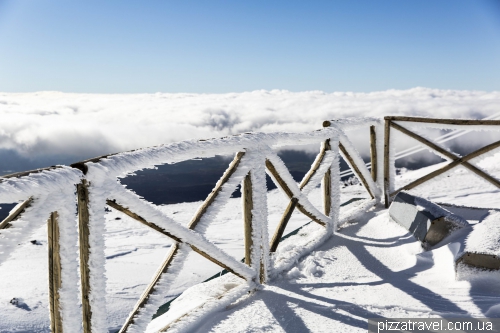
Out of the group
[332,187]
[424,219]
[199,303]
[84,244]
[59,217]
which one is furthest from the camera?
[332,187]

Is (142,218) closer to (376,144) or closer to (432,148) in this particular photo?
(376,144)

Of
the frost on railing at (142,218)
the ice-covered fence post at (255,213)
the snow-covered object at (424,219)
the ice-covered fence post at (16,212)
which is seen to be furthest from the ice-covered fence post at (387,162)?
the ice-covered fence post at (16,212)

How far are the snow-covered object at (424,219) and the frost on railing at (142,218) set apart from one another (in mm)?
983

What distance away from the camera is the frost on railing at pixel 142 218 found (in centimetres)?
181

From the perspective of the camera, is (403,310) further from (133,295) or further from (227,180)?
(133,295)

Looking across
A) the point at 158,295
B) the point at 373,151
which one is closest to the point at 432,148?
the point at 373,151

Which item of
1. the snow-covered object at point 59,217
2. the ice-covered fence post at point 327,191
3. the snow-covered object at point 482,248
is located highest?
the snow-covered object at point 59,217

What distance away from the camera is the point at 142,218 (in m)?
2.33

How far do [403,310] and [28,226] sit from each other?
237 cm

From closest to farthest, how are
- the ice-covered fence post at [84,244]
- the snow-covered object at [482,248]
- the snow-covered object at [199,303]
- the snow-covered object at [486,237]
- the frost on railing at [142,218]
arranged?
1. the frost on railing at [142,218]
2. the ice-covered fence post at [84,244]
3. the snow-covered object at [199,303]
4. the snow-covered object at [482,248]
5. the snow-covered object at [486,237]

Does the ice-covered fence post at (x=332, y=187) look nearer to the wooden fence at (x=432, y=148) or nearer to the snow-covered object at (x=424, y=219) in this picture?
the snow-covered object at (x=424, y=219)

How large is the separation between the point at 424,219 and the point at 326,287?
1334 millimetres

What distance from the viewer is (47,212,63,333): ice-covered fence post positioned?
1899 millimetres

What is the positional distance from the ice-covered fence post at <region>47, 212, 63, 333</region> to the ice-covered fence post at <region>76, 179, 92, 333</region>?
13cm
